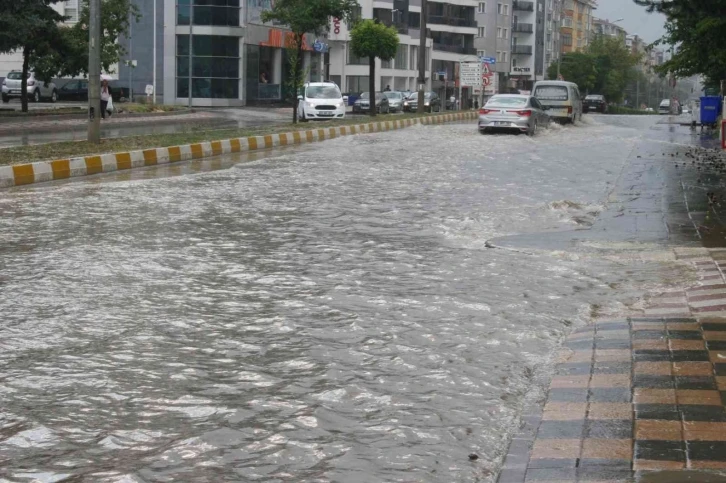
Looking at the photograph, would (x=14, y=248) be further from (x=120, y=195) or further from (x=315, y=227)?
(x=120, y=195)

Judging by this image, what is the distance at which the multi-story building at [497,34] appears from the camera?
383 feet

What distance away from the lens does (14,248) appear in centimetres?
1006

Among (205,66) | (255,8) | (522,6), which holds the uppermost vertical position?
(522,6)

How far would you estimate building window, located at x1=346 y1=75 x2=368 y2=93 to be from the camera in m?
84.9

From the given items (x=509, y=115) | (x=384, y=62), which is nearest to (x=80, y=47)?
(x=509, y=115)

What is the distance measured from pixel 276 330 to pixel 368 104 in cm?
5485

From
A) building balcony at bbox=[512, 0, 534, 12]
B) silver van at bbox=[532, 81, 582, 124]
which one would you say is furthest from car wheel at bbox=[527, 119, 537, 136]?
building balcony at bbox=[512, 0, 534, 12]

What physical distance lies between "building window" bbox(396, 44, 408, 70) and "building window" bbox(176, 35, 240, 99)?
33699mm

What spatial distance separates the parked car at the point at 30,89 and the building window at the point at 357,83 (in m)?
31.6

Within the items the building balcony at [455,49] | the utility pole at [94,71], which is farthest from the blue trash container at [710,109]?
the building balcony at [455,49]

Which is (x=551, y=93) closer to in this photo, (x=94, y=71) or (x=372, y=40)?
(x=372, y=40)

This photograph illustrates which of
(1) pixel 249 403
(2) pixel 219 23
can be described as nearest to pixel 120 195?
(1) pixel 249 403

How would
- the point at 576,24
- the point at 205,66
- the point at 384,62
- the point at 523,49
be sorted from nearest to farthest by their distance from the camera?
the point at 205,66
the point at 384,62
the point at 523,49
the point at 576,24

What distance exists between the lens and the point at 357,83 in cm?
8581
